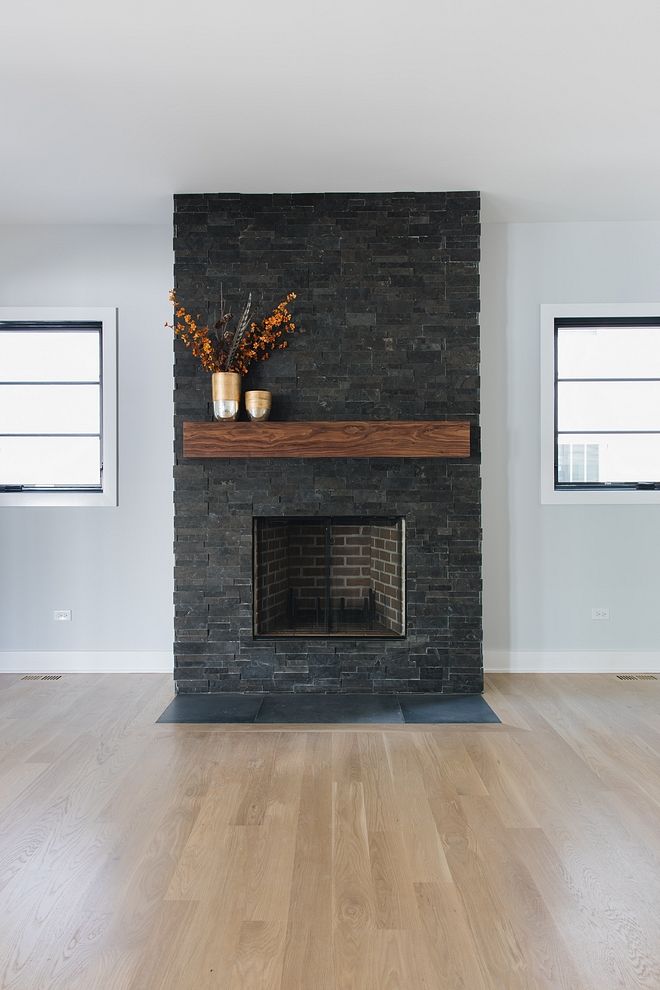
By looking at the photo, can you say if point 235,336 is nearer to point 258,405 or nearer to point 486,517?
point 258,405

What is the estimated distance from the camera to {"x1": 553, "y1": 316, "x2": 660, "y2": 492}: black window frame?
4980 mm

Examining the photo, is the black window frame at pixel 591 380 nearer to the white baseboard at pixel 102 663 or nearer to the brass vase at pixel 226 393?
the brass vase at pixel 226 393

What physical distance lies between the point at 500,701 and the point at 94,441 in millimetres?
2929

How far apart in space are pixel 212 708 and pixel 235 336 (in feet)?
6.65

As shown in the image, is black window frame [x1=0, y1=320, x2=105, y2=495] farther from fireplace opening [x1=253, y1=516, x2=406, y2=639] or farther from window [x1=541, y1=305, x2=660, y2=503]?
window [x1=541, y1=305, x2=660, y2=503]

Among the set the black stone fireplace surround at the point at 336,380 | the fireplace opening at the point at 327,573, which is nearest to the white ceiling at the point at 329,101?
the black stone fireplace surround at the point at 336,380

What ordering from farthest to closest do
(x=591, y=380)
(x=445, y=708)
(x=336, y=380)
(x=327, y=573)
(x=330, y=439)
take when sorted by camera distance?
(x=591, y=380) → (x=327, y=573) → (x=336, y=380) → (x=330, y=439) → (x=445, y=708)

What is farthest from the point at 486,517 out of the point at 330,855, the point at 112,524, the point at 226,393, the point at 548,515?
the point at 330,855

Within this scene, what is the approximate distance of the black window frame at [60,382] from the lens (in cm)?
500

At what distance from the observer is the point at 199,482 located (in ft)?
14.8

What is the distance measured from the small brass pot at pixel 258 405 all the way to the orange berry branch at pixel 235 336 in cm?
17

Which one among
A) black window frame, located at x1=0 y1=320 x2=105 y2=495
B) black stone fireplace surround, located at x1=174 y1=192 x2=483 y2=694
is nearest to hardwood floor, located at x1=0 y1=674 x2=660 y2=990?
black stone fireplace surround, located at x1=174 y1=192 x2=483 y2=694

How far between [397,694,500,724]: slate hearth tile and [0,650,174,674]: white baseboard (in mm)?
1576

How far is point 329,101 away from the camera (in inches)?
134
